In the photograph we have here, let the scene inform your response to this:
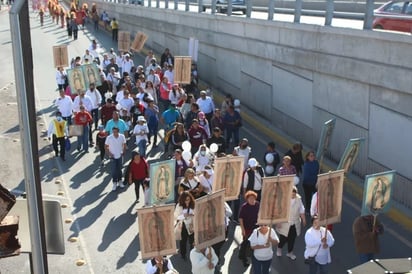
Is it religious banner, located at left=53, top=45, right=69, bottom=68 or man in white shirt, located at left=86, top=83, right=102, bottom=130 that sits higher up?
religious banner, located at left=53, top=45, right=69, bottom=68

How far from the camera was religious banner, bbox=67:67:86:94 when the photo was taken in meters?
16.8

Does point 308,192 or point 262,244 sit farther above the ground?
point 262,244

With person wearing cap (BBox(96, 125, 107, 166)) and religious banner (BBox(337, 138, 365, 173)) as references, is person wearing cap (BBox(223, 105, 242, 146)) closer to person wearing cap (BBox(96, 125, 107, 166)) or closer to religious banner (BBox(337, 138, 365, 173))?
person wearing cap (BBox(96, 125, 107, 166))

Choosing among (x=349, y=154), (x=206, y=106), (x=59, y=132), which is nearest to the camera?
(x=349, y=154)

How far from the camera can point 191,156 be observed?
41.7 feet

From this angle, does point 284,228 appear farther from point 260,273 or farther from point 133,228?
point 133,228

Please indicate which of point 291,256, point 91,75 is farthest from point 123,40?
point 291,256

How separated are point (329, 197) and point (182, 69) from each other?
379 inches

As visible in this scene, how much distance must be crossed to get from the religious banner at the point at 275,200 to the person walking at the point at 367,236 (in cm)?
103

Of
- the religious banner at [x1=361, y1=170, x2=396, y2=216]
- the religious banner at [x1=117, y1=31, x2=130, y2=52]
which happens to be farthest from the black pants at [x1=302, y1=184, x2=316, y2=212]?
the religious banner at [x1=117, y1=31, x2=130, y2=52]

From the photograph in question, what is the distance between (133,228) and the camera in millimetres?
Result: 11500

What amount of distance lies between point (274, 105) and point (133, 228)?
22.9ft

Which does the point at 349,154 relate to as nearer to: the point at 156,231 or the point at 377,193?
the point at 377,193

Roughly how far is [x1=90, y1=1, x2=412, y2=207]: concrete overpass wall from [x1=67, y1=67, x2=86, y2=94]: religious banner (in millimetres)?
4761
